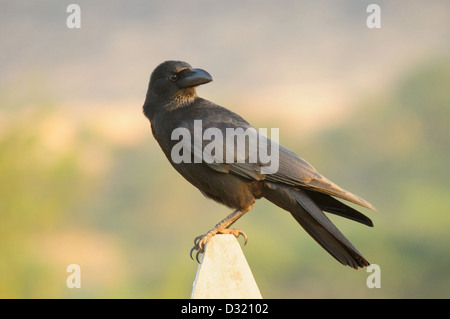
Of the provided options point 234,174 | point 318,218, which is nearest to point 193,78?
point 234,174

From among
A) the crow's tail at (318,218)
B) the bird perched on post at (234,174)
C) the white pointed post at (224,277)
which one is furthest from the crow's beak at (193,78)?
the white pointed post at (224,277)

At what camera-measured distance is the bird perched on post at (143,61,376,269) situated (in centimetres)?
404

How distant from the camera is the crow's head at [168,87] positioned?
4301 millimetres

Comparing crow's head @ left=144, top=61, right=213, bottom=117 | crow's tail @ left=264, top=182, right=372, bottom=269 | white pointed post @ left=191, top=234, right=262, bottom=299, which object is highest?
crow's head @ left=144, top=61, right=213, bottom=117

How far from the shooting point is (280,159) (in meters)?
4.15

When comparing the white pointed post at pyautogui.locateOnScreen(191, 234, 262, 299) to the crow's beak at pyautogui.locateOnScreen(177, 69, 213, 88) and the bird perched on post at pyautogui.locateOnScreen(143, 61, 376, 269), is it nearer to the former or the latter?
the bird perched on post at pyautogui.locateOnScreen(143, 61, 376, 269)

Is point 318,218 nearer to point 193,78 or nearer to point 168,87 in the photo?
point 193,78

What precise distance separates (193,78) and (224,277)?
153cm

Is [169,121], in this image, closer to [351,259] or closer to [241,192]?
[241,192]

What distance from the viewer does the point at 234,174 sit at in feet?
13.4

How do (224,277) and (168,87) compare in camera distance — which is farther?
(168,87)

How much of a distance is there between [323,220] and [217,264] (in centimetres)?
90

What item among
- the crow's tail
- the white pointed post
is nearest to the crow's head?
the crow's tail
